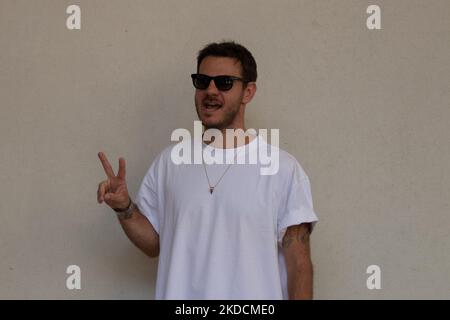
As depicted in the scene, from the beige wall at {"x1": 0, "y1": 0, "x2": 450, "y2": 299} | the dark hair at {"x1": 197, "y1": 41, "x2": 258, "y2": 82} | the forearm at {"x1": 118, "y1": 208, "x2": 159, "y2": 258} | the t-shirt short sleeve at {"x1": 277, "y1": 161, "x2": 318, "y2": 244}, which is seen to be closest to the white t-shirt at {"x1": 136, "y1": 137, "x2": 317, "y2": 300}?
the t-shirt short sleeve at {"x1": 277, "y1": 161, "x2": 318, "y2": 244}

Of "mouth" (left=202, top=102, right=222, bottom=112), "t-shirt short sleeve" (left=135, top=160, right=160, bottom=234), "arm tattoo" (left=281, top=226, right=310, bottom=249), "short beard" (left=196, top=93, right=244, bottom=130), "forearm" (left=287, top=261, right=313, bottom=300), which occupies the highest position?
"mouth" (left=202, top=102, right=222, bottom=112)

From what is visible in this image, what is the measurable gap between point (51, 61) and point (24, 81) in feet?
0.37

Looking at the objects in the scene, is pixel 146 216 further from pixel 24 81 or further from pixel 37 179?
pixel 24 81

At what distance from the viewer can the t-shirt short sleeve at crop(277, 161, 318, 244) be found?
170 centimetres

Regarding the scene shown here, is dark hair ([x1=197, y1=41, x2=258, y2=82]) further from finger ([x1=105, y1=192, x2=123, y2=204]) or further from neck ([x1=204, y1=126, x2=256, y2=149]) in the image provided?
finger ([x1=105, y1=192, x2=123, y2=204])

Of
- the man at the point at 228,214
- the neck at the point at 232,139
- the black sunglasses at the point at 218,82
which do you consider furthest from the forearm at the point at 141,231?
the black sunglasses at the point at 218,82

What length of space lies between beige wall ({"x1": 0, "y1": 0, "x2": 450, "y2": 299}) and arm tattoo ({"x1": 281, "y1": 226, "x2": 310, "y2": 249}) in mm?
427

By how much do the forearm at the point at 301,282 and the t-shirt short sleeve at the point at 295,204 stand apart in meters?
0.10

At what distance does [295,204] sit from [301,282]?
20 centimetres

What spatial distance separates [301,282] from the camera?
5.54ft

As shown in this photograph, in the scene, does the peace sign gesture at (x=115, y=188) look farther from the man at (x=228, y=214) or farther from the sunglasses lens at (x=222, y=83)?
the sunglasses lens at (x=222, y=83)

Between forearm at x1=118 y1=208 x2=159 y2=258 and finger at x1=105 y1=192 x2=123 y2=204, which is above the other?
finger at x1=105 y1=192 x2=123 y2=204

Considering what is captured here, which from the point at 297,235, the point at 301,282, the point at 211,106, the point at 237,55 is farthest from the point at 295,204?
the point at 237,55

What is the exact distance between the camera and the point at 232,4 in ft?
7.14
